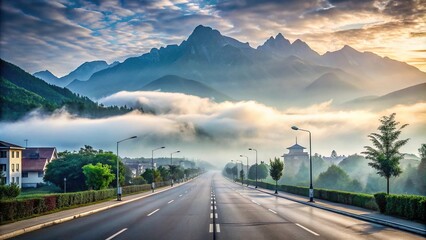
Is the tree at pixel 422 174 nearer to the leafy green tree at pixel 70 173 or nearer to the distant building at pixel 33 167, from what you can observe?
the leafy green tree at pixel 70 173

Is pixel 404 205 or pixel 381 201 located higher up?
pixel 404 205

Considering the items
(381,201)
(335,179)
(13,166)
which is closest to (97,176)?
(381,201)

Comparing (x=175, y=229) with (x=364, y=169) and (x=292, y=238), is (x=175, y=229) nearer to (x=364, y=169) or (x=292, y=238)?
(x=292, y=238)

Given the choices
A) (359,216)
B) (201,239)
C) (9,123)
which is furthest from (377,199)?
(9,123)

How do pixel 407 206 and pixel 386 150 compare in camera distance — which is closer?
pixel 407 206

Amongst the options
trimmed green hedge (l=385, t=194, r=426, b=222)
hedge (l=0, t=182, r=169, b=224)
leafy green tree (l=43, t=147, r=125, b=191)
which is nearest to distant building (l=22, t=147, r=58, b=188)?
leafy green tree (l=43, t=147, r=125, b=191)

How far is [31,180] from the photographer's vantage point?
114m

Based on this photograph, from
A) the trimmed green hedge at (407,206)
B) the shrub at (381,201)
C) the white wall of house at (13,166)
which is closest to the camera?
the trimmed green hedge at (407,206)

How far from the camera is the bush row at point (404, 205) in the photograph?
24516 millimetres

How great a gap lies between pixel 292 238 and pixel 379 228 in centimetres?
659

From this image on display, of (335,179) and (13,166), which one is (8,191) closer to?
(13,166)

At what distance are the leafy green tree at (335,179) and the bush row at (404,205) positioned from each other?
107 metres

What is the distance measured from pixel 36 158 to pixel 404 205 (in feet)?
358

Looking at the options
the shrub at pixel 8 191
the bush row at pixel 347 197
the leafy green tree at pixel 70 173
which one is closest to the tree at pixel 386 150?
the bush row at pixel 347 197
